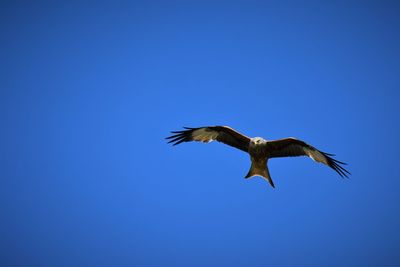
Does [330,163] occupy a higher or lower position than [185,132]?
lower

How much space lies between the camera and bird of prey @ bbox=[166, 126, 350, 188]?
9031 millimetres

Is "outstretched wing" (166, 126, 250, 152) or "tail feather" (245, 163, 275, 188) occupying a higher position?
"outstretched wing" (166, 126, 250, 152)

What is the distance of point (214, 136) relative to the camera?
31.8ft

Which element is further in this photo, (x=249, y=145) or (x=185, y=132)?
(x=185, y=132)

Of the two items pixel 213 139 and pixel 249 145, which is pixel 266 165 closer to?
pixel 249 145

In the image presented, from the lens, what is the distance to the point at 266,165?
9117mm

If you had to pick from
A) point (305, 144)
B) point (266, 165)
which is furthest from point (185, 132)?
point (305, 144)

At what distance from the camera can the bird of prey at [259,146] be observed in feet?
29.6

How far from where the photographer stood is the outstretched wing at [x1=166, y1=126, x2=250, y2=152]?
938 cm

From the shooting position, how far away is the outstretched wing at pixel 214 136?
9383 mm

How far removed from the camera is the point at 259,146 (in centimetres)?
897

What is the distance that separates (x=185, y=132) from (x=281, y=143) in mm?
2812

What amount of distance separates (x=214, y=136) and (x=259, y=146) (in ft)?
4.71

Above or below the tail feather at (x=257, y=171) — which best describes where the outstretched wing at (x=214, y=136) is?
above
